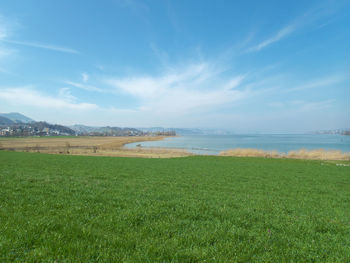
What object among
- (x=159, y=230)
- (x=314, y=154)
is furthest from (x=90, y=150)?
(x=159, y=230)

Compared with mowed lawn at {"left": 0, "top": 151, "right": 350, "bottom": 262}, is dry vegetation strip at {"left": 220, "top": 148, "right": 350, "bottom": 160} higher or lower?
lower

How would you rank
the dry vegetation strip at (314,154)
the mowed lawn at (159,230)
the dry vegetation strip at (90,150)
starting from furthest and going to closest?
the dry vegetation strip at (90,150) → the dry vegetation strip at (314,154) → the mowed lawn at (159,230)

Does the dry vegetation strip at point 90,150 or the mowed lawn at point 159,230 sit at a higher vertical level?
the mowed lawn at point 159,230

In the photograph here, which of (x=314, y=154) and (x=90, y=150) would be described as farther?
(x=90, y=150)

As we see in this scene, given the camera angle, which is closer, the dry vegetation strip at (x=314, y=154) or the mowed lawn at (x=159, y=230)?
the mowed lawn at (x=159, y=230)

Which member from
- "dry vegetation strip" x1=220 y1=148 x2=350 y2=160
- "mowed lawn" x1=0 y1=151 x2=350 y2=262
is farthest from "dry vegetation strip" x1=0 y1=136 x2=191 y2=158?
"mowed lawn" x1=0 y1=151 x2=350 y2=262

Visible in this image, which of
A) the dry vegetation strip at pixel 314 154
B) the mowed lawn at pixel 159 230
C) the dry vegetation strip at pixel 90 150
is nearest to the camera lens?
the mowed lawn at pixel 159 230

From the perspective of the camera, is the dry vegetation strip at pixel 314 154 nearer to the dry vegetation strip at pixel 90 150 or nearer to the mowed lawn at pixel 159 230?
the dry vegetation strip at pixel 90 150

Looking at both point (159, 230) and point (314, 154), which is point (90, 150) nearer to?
point (314, 154)

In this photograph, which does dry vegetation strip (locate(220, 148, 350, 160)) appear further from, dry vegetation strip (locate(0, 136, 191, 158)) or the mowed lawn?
the mowed lawn

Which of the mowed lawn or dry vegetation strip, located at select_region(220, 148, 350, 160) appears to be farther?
dry vegetation strip, located at select_region(220, 148, 350, 160)

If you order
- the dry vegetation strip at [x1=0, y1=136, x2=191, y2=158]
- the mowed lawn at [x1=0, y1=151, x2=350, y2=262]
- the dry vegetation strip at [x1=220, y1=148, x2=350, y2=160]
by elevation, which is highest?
the mowed lawn at [x1=0, y1=151, x2=350, y2=262]

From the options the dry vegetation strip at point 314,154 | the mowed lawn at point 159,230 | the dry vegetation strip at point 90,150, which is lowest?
the dry vegetation strip at point 90,150

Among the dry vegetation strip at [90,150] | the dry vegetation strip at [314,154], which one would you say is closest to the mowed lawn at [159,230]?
the dry vegetation strip at [314,154]
